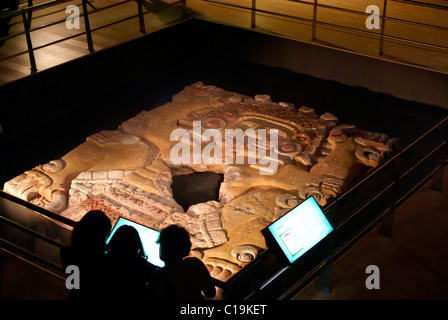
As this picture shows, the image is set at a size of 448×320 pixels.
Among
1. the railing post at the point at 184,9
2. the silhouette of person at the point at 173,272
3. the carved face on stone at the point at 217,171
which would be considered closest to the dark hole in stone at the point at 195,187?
the carved face on stone at the point at 217,171

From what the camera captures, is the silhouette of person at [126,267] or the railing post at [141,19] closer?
the silhouette of person at [126,267]

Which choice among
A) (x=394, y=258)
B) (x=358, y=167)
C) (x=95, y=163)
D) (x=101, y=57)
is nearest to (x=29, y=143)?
(x=95, y=163)

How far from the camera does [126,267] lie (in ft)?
10.4

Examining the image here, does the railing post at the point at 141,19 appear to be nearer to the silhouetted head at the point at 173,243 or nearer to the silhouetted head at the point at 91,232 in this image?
the silhouetted head at the point at 91,232

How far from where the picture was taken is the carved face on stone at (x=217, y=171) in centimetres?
598

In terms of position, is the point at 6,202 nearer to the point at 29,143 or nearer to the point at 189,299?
the point at 29,143

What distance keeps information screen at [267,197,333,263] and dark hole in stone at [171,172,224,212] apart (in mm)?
2600

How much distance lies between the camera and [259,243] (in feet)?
18.6

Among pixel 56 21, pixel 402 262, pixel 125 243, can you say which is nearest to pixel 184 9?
pixel 56 21

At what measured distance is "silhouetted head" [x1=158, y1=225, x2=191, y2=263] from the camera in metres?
3.06

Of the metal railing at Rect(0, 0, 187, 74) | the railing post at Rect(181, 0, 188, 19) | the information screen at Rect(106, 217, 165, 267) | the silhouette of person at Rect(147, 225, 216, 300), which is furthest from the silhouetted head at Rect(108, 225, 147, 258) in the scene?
the railing post at Rect(181, 0, 188, 19)

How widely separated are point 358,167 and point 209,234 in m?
1.96

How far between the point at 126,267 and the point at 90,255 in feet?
0.67

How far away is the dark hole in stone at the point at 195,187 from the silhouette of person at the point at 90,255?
10.8ft
